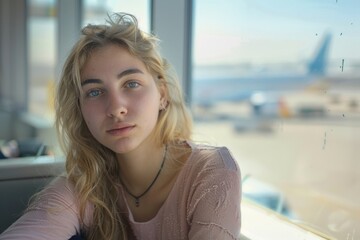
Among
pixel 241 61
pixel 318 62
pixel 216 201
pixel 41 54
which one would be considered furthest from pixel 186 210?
pixel 41 54

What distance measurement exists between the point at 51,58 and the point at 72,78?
3.78 metres

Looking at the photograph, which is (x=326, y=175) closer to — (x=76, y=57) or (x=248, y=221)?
(x=248, y=221)

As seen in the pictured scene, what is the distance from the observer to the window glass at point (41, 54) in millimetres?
5016

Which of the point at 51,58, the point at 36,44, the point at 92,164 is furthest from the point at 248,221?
the point at 36,44

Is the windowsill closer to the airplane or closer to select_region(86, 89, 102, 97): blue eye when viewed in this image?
select_region(86, 89, 102, 97): blue eye

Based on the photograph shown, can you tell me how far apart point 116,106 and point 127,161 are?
229 mm

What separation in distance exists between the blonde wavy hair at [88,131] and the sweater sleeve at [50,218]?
0.12 ft

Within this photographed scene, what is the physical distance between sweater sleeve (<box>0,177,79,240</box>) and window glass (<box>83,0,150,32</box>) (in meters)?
0.56

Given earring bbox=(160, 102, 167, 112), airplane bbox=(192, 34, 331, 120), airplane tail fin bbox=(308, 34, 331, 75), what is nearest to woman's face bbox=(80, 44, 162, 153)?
earring bbox=(160, 102, 167, 112)

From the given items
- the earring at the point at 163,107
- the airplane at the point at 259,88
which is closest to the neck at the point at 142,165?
the earring at the point at 163,107

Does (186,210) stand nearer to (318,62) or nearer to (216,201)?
(216,201)

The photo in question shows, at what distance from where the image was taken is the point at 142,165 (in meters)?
1.44

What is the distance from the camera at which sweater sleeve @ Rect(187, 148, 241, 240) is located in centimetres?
118

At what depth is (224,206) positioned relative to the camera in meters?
1.20
